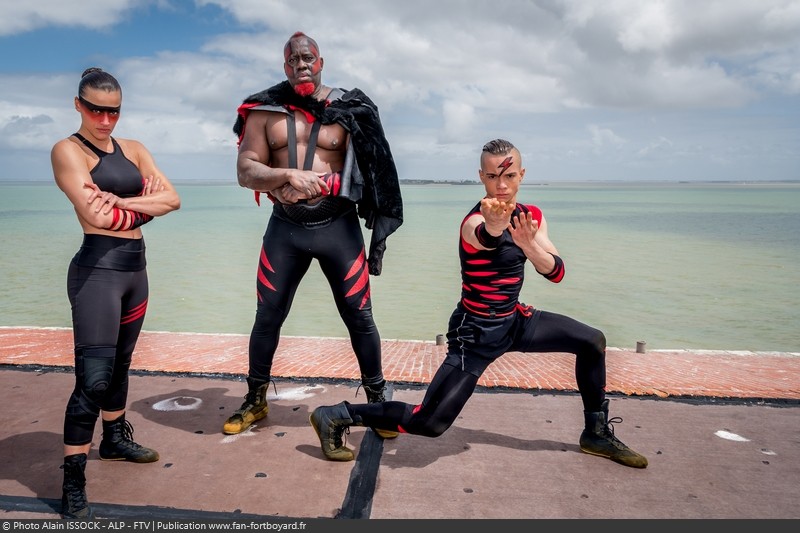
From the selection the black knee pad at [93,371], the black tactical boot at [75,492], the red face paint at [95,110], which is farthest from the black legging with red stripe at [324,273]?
the black tactical boot at [75,492]

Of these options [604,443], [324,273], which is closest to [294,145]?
[324,273]

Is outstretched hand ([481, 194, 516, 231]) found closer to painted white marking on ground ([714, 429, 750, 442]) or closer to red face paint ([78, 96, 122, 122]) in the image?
red face paint ([78, 96, 122, 122])

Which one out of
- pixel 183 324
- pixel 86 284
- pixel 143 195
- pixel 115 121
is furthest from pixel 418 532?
pixel 183 324

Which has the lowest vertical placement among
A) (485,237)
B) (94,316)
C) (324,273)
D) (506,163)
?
(94,316)

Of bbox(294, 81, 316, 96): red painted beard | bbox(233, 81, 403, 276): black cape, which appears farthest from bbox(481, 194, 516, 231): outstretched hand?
bbox(294, 81, 316, 96): red painted beard

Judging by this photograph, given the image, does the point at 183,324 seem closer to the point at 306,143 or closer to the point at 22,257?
the point at 306,143

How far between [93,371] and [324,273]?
1466 millimetres

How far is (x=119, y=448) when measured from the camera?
3.48 meters

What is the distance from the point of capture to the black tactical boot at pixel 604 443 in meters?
3.42

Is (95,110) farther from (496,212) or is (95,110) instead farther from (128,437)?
(496,212)

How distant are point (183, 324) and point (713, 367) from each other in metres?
8.84

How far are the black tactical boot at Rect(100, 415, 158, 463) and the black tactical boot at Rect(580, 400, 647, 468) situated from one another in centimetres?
260

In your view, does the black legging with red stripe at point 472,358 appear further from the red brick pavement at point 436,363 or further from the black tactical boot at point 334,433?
the red brick pavement at point 436,363

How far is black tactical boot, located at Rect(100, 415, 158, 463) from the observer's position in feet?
11.4
